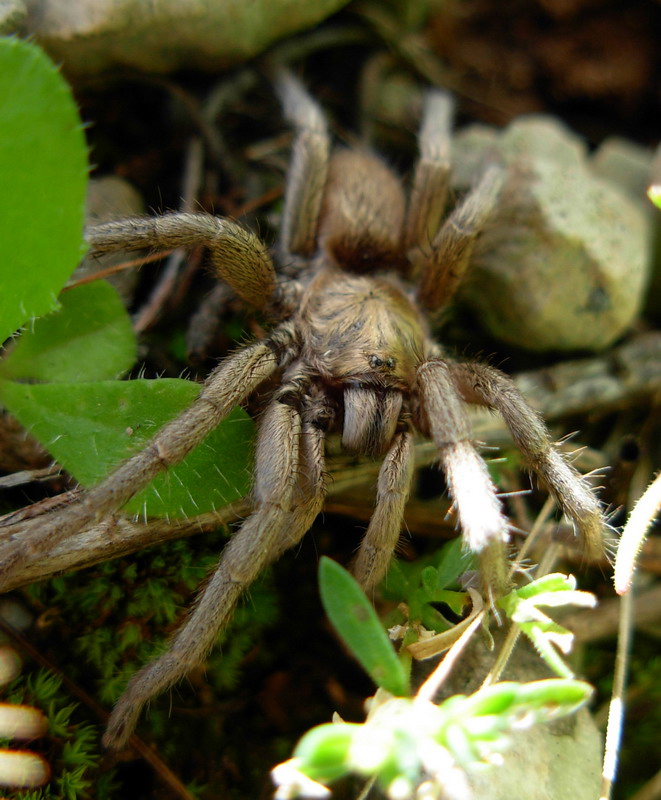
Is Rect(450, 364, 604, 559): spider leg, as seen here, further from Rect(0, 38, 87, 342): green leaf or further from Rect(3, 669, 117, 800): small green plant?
Rect(3, 669, 117, 800): small green plant

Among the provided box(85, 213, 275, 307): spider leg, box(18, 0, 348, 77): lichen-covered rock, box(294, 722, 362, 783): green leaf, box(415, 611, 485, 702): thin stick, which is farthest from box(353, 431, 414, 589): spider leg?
box(18, 0, 348, 77): lichen-covered rock

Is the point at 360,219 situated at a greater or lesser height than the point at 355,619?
greater

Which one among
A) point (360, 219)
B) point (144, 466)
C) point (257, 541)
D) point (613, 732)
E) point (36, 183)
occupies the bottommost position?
point (613, 732)

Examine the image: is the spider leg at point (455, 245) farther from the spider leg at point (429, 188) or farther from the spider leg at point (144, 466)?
the spider leg at point (144, 466)

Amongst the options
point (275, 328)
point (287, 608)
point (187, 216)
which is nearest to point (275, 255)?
point (275, 328)

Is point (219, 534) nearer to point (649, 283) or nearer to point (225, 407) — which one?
point (225, 407)

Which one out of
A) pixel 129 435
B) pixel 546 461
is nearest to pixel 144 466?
pixel 129 435

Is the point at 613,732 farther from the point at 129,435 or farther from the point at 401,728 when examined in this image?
the point at 129,435
